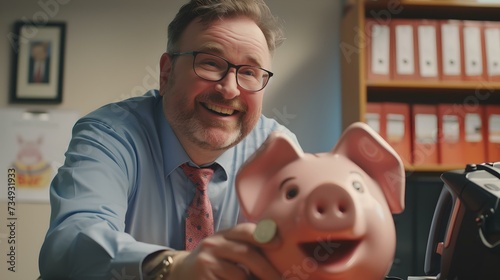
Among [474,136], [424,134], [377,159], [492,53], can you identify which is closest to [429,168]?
[424,134]

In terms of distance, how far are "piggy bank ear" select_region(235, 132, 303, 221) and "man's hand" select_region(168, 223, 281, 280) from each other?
6 centimetres

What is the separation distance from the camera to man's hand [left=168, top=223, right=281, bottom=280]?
0.64m

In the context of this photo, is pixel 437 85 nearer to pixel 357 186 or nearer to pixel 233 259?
pixel 357 186

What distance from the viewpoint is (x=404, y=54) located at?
246cm

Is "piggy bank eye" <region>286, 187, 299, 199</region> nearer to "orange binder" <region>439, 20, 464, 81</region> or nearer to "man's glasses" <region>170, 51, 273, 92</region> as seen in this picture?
"man's glasses" <region>170, 51, 273, 92</region>

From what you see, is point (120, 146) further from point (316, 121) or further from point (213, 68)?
→ point (316, 121)

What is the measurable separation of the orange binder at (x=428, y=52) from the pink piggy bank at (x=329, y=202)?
Answer: 1.89 metres

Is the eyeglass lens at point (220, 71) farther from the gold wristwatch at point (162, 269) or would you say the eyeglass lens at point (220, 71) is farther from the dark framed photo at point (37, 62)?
the dark framed photo at point (37, 62)

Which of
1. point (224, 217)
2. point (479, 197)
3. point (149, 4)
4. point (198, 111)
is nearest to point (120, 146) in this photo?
point (198, 111)

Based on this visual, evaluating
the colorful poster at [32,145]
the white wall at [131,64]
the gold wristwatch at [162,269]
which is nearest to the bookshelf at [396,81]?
the white wall at [131,64]

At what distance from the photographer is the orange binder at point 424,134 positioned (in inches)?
96.4

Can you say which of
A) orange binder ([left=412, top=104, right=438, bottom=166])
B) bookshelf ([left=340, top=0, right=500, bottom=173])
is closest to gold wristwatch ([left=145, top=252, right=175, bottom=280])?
bookshelf ([left=340, top=0, right=500, bottom=173])

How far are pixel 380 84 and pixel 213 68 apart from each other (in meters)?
1.49

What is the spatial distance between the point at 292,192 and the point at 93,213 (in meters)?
0.45
